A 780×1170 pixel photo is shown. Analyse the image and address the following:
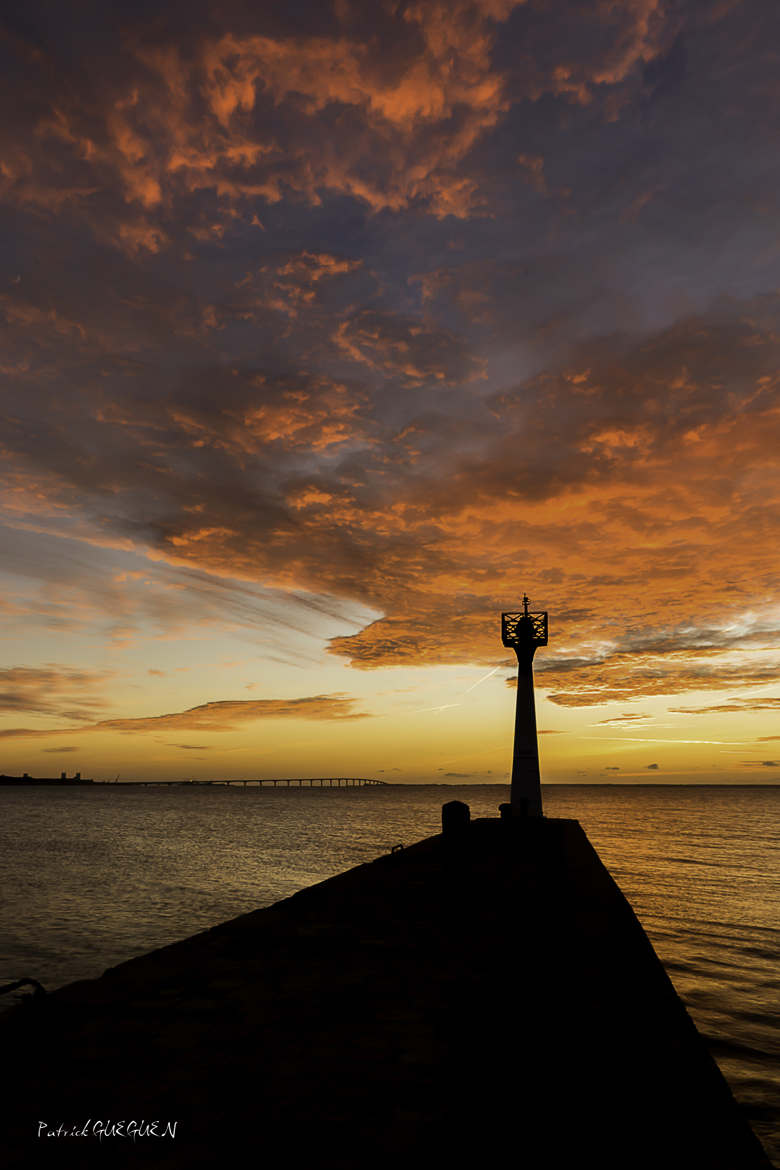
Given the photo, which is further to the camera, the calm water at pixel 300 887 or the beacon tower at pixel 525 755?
the beacon tower at pixel 525 755

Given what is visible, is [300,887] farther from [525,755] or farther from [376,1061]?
[376,1061]

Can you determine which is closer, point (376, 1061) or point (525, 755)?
point (376, 1061)

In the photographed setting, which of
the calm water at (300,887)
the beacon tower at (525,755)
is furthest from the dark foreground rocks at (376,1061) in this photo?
the beacon tower at (525,755)

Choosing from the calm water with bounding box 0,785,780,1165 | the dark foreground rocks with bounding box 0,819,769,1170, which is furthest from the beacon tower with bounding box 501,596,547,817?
the dark foreground rocks with bounding box 0,819,769,1170

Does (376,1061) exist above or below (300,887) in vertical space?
above

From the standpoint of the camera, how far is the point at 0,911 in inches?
1061

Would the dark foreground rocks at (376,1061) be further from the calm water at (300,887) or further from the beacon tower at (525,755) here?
the beacon tower at (525,755)

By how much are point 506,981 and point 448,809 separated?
1083 centimetres

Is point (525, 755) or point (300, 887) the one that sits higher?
point (525, 755)

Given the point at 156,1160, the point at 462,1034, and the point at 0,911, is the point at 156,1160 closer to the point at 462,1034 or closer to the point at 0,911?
the point at 462,1034

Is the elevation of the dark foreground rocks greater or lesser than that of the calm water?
greater

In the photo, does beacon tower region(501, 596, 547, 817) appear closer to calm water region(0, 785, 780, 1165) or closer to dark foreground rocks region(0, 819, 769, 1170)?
calm water region(0, 785, 780, 1165)

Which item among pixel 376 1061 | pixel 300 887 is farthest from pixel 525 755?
pixel 376 1061

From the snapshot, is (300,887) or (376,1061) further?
(300,887)
